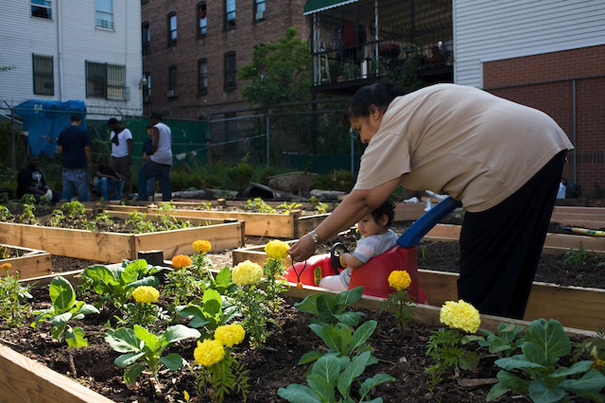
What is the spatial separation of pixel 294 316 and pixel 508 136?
1310 millimetres

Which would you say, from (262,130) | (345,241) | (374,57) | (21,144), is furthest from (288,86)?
(345,241)

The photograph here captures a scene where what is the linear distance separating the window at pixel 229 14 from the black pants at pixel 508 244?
94.2ft

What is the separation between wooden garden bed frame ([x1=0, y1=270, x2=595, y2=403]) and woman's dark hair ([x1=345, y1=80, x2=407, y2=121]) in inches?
40.0

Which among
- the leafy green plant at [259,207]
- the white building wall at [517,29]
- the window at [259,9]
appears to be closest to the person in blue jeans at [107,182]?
the leafy green plant at [259,207]

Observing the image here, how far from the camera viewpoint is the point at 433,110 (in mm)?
2705

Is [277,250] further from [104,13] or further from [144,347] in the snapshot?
[104,13]

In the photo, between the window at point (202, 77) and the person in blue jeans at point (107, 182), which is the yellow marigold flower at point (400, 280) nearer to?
the person in blue jeans at point (107, 182)

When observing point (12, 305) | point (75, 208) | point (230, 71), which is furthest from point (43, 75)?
point (12, 305)

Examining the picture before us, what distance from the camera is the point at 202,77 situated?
3147cm

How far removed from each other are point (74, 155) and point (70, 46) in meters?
16.5

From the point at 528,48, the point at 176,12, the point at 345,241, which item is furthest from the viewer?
the point at 176,12

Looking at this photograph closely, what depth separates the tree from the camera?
24.3 m

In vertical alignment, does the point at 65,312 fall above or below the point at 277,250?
below

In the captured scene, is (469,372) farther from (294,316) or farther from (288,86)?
(288,86)
